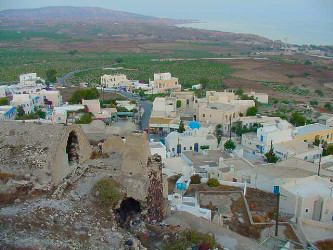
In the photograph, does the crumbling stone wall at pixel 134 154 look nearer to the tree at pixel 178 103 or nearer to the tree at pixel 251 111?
the tree at pixel 251 111

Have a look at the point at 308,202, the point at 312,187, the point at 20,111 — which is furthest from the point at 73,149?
the point at 20,111

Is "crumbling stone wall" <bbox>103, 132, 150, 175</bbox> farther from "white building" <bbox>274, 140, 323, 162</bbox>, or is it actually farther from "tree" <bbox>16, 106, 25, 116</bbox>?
"tree" <bbox>16, 106, 25, 116</bbox>

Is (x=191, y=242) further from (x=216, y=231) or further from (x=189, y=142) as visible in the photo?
(x=189, y=142)

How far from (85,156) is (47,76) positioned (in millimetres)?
44457

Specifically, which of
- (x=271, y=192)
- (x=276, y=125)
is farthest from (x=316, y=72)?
(x=271, y=192)

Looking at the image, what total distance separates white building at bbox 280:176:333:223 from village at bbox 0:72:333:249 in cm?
4

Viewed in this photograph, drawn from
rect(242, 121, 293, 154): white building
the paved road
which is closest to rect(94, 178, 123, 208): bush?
rect(242, 121, 293, 154): white building

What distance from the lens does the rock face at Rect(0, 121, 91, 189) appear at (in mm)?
10859

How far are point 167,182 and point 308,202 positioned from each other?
518cm

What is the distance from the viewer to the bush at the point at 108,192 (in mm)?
10352

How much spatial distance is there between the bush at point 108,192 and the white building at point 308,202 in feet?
26.0

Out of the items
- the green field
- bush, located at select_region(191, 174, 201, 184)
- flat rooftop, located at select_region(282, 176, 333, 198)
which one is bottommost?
the green field

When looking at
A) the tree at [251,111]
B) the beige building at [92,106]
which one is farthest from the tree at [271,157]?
the beige building at [92,106]

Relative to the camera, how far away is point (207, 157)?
23188 mm
